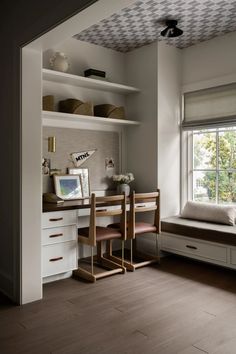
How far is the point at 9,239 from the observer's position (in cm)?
289

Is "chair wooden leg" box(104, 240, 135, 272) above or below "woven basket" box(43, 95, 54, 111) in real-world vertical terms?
below

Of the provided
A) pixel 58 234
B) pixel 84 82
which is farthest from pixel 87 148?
pixel 58 234

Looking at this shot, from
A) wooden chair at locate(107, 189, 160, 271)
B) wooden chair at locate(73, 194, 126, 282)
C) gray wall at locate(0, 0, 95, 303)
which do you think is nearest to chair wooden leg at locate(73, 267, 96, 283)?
wooden chair at locate(73, 194, 126, 282)

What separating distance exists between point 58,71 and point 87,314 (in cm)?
244

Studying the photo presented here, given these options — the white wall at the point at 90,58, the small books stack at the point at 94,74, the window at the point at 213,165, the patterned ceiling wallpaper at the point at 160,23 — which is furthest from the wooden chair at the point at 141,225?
the patterned ceiling wallpaper at the point at 160,23

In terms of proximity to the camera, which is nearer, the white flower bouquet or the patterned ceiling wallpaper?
the patterned ceiling wallpaper

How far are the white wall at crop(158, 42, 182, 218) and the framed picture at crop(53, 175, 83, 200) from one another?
101 cm

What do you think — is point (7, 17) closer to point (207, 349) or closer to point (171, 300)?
point (171, 300)

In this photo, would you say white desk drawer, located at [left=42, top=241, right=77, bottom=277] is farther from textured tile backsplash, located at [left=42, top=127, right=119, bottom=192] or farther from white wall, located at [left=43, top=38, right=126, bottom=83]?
white wall, located at [left=43, top=38, right=126, bottom=83]

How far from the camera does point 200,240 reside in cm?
365

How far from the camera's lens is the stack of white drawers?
Result: 3131 mm

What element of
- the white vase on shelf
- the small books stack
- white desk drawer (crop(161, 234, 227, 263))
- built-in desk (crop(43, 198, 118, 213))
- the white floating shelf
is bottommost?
white desk drawer (crop(161, 234, 227, 263))

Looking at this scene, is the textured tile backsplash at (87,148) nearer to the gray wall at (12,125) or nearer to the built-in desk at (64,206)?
the built-in desk at (64,206)

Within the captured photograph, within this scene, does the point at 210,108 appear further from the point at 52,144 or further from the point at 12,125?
the point at 12,125
